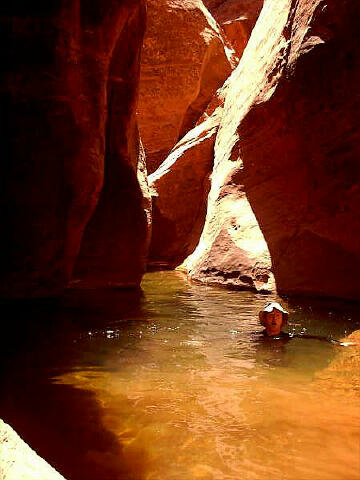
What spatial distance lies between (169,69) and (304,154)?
9452mm

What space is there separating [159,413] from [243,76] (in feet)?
32.0

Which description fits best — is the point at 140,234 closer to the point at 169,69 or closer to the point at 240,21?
the point at 169,69

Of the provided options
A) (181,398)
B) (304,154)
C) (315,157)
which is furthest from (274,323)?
(304,154)

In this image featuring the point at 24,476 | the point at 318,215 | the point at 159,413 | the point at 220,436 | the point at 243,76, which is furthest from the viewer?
the point at 243,76

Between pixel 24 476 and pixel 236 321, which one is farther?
pixel 236 321

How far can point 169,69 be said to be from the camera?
16.6 m

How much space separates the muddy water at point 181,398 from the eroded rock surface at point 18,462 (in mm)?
339

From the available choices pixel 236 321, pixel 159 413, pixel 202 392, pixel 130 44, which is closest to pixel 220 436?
pixel 159 413

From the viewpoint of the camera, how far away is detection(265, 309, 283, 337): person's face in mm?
5242

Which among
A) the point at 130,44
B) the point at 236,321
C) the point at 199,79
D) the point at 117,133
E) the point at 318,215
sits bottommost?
the point at 236,321

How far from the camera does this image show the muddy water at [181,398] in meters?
2.49

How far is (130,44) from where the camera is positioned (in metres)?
9.05

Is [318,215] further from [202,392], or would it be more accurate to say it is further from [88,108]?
[202,392]

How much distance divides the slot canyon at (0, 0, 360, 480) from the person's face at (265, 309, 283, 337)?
1.52 ft
